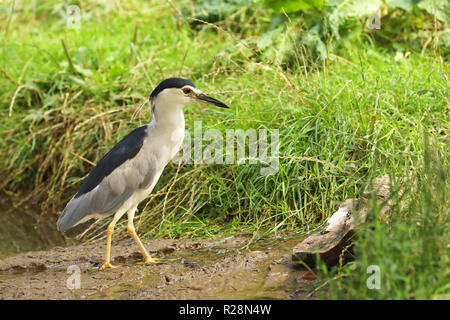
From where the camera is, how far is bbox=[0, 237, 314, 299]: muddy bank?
332 cm

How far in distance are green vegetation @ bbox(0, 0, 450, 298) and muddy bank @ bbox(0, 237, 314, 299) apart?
0.24 metres

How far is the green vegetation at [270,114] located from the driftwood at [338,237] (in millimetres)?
152

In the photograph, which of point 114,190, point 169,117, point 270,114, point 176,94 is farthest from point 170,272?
point 270,114

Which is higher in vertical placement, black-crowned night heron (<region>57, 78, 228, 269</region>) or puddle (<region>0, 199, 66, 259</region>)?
black-crowned night heron (<region>57, 78, 228, 269</region>)

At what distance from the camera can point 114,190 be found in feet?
13.7

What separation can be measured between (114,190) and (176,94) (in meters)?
0.83

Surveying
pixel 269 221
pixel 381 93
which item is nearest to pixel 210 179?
pixel 269 221

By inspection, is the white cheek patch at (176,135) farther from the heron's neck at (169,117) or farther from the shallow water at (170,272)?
the shallow water at (170,272)

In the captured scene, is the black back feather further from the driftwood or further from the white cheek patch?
the driftwood

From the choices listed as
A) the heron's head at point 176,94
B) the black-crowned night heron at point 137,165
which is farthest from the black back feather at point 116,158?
the heron's head at point 176,94

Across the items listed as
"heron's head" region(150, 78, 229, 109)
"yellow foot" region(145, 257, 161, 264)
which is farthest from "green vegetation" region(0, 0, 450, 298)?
"heron's head" region(150, 78, 229, 109)

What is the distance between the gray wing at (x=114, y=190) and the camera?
163 inches

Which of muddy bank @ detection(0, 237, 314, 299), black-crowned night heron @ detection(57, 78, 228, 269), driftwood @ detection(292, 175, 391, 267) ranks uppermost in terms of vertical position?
black-crowned night heron @ detection(57, 78, 228, 269)
